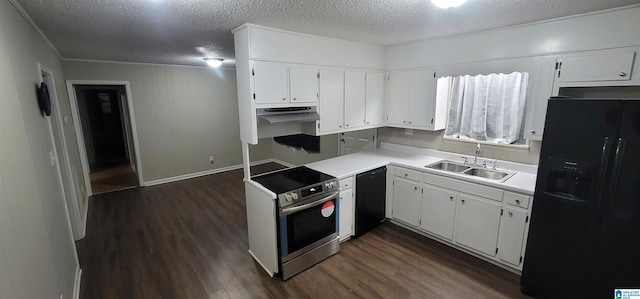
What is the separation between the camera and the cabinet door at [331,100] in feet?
10.3

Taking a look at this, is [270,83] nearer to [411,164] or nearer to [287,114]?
[287,114]

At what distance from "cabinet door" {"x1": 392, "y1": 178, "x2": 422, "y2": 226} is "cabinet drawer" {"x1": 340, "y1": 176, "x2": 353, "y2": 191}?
706mm

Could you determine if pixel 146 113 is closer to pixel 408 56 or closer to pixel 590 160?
pixel 408 56

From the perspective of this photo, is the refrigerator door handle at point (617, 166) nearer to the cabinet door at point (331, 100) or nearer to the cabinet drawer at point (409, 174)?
the cabinet drawer at point (409, 174)

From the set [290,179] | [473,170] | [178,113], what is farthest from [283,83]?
[178,113]

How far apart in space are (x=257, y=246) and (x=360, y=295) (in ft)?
3.75

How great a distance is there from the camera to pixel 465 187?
2.85 meters

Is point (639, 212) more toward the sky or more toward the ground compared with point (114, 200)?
more toward the sky

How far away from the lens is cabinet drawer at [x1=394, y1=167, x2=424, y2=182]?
323 centimetres

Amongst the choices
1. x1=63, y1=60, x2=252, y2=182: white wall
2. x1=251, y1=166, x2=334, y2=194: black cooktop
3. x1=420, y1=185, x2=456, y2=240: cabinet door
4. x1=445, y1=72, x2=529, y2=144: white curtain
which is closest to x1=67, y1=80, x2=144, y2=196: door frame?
→ x1=63, y1=60, x2=252, y2=182: white wall

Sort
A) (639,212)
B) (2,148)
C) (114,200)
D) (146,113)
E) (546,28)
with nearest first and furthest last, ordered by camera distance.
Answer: (2,148)
(639,212)
(546,28)
(114,200)
(146,113)

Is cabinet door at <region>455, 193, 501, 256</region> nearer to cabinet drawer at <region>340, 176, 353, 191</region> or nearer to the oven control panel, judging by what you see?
cabinet drawer at <region>340, 176, 353, 191</region>

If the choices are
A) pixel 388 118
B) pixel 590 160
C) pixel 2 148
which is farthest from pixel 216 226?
pixel 590 160

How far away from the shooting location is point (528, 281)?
7.66 ft
